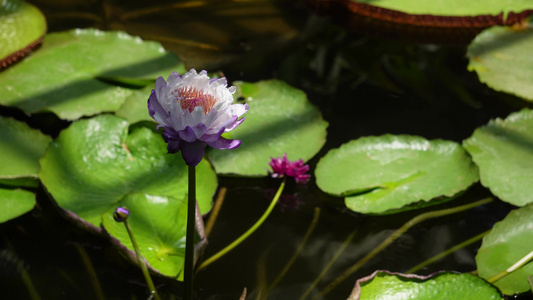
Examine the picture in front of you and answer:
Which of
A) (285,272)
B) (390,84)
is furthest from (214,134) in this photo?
(390,84)

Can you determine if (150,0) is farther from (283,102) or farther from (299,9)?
(283,102)

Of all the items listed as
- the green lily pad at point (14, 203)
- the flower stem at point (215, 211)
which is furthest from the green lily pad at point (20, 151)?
the flower stem at point (215, 211)

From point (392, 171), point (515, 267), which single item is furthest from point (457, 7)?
point (515, 267)

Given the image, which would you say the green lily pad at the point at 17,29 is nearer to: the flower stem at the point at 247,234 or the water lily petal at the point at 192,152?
the flower stem at the point at 247,234

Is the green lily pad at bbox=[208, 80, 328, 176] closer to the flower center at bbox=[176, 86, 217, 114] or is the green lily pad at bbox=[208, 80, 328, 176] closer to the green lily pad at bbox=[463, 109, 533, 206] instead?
the green lily pad at bbox=[463, 109, 533, 206]

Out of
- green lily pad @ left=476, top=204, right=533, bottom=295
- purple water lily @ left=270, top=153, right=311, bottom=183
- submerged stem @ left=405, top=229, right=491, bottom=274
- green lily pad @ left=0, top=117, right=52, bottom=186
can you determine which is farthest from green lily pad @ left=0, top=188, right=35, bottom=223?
green lily pad @ left=476, top=204, right=533, bottom=295

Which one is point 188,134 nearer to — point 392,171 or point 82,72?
point 392,171
